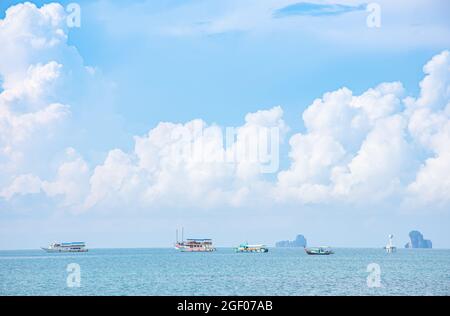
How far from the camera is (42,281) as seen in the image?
8894cm

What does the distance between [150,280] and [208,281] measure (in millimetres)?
9412
